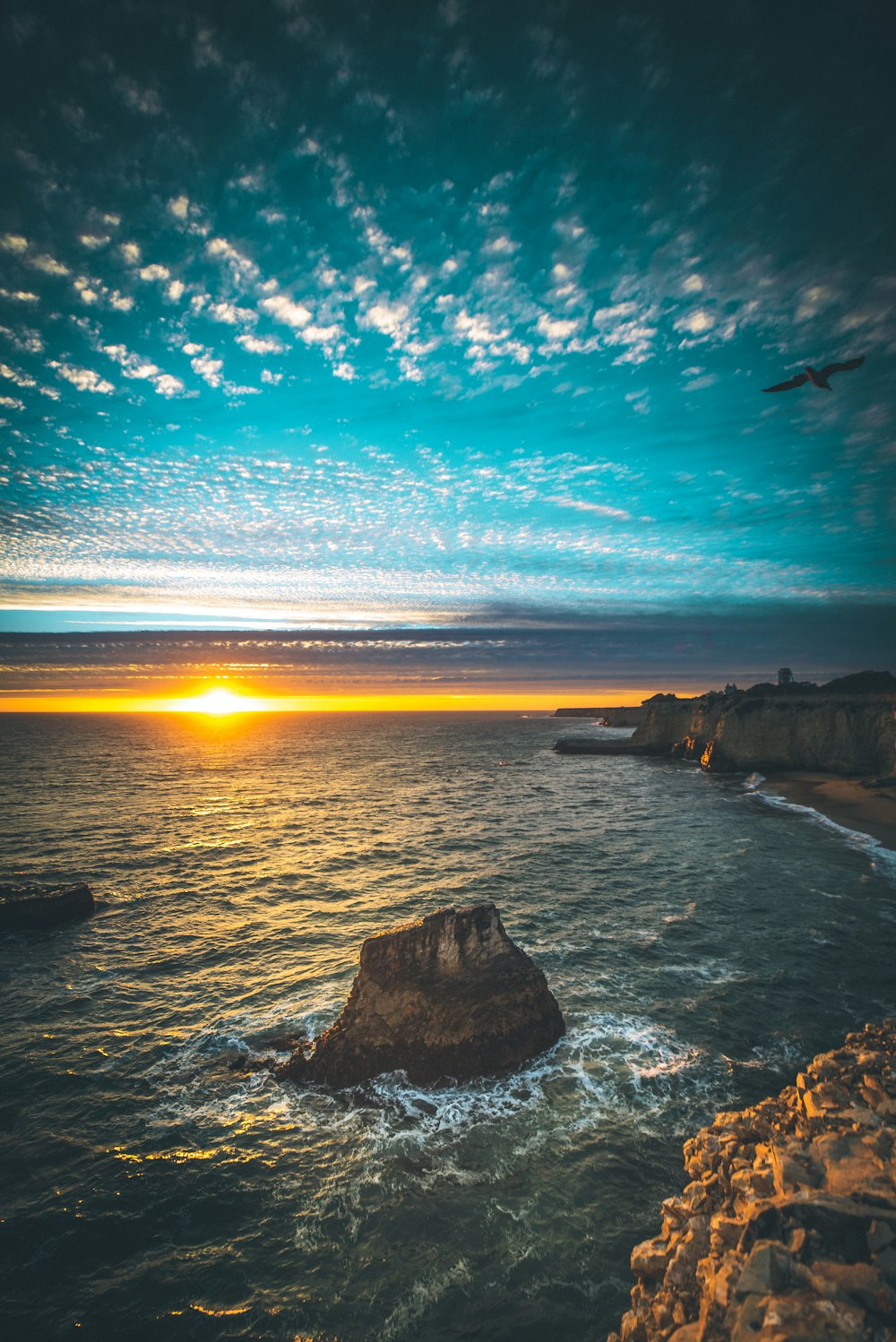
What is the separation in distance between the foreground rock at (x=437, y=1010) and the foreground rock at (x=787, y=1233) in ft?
17.2

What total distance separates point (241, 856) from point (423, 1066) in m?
26.1

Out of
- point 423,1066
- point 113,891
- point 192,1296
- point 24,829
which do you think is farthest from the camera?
point 24,829

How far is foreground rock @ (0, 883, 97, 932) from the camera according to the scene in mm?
23953

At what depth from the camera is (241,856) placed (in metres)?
36.3

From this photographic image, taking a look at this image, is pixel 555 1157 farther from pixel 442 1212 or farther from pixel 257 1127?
pixel 257 1127

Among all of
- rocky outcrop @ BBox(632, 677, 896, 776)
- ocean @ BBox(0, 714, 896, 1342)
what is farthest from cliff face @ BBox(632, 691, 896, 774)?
ocean @ BBox(0, 714, 896, 1342)

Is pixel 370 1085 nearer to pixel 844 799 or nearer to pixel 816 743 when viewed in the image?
pixel 844 799

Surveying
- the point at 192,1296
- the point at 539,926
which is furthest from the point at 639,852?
the point at 192,1296

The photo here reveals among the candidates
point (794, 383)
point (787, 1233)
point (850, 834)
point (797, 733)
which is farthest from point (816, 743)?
point (787, 1233)

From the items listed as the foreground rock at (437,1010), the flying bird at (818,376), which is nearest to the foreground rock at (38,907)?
the foreground rock at (437,1010)

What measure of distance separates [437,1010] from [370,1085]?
2.57 metres

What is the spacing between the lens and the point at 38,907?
79.2 ft

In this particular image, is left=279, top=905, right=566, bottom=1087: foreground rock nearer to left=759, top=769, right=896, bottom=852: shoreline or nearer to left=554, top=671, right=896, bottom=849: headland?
left=759, top=769, right=896, bottom=852: shoreline

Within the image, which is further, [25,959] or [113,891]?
[113,891]
